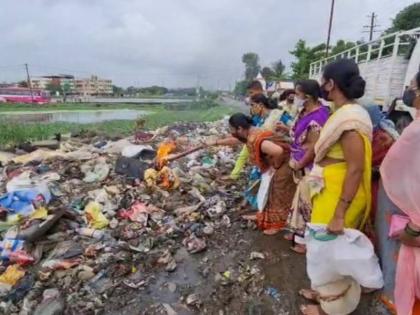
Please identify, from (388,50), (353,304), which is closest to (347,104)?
(353,304)

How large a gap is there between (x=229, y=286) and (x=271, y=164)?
48.3 inches

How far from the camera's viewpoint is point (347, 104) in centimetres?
204

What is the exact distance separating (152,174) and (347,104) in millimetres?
3817

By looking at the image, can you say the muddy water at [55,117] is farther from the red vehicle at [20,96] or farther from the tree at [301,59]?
the red vehicle at [20,96]

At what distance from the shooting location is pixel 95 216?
4.36m

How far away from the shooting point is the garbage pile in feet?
10.2

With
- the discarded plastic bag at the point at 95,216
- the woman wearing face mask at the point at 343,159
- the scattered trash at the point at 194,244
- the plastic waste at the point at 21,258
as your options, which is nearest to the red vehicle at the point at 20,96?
the discarded plastic bag at the point at 95,216

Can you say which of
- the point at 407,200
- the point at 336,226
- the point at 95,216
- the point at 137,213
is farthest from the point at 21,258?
the point at 407,200

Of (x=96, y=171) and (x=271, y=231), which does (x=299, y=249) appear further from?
(x=96, y=171)

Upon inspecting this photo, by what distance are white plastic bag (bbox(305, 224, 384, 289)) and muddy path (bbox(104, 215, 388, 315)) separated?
475 mm

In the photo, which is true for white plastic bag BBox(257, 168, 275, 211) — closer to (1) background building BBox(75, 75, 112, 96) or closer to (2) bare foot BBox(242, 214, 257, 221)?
(2) bare foot BBox(242, 214, 257, 221)

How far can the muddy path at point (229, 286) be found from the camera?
2.70 meters

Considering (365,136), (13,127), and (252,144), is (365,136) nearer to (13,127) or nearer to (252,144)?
(252,144)

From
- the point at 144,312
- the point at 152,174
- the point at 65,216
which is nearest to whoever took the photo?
the point at 144,312
